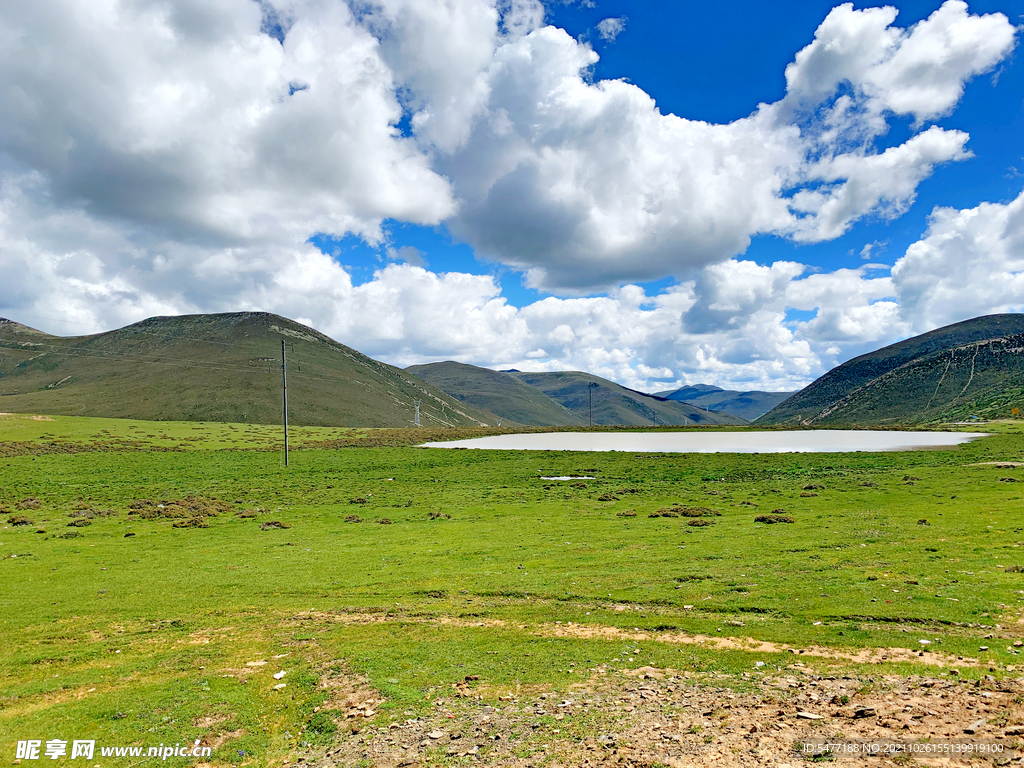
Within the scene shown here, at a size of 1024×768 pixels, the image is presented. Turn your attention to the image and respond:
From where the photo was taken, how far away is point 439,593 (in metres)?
21.3

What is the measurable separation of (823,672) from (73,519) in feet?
164

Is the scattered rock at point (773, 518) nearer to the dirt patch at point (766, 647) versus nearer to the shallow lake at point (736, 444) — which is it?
the dirt patch at point (766, 647)

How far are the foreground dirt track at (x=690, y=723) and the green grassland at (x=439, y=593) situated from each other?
845 mm

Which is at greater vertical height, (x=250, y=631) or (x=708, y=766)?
(x=708, y=766)

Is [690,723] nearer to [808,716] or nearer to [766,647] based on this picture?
[808,716]

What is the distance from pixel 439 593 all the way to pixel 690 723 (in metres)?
13.3

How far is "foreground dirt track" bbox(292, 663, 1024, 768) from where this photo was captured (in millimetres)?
8742

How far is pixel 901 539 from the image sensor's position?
26.2 metres

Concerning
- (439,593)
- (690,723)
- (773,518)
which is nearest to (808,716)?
(690,723)

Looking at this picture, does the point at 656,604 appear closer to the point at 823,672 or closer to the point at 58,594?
the point at 823,672

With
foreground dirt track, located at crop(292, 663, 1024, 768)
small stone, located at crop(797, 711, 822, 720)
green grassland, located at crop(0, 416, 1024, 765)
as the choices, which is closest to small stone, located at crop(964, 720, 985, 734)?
foreground dirt track, located at crop(292, 663, 1024, 768)

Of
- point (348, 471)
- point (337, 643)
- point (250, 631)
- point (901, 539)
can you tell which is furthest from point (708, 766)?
point (348, 471)

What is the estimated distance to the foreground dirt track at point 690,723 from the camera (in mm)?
8742

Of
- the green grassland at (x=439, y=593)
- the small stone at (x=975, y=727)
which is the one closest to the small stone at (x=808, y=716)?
the small stone at (x=975, y=727)
